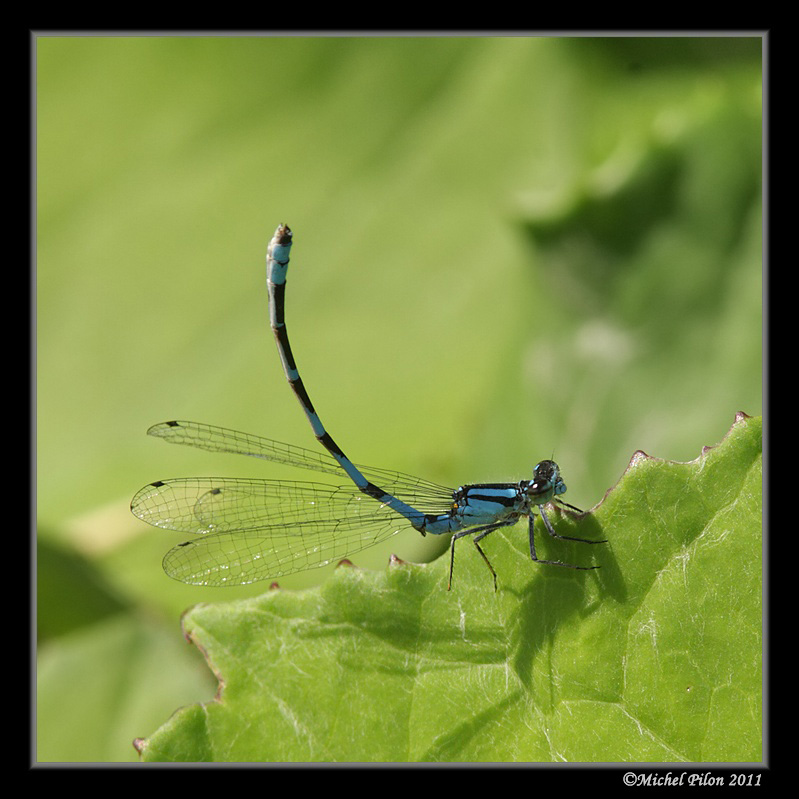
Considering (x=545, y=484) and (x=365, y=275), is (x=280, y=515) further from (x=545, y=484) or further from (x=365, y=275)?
(x=365, y=275)

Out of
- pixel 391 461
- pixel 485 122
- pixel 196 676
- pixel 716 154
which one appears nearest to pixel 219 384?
pixel 391 461

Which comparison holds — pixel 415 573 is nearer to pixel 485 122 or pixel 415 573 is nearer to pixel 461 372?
pixel 461 372

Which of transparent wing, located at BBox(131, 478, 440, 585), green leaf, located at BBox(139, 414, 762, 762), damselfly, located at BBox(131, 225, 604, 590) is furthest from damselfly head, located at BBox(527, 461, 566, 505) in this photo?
transparent wing, located at BBox(131, 478, 440, 585)

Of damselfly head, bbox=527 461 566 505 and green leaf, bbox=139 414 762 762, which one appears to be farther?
damselfly head, bbox=527 461 566 505

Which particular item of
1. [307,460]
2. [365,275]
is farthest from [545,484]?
[365,275]

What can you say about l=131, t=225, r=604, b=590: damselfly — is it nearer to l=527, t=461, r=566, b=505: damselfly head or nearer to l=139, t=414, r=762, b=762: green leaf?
l=527, t=461, r=566, b=505: damselfly head

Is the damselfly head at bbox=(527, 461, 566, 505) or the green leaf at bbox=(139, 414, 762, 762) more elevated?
the damselfly head at bbox=(527, 461, 566, 505)

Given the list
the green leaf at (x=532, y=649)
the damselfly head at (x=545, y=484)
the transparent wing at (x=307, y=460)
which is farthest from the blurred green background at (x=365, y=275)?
the green leaf at (x=532, y=649)

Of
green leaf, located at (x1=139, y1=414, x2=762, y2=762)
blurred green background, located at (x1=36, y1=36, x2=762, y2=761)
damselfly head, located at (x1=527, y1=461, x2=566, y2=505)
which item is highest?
blurred green background, located at (x1=36, y1=36, x2=762, y2=761)
